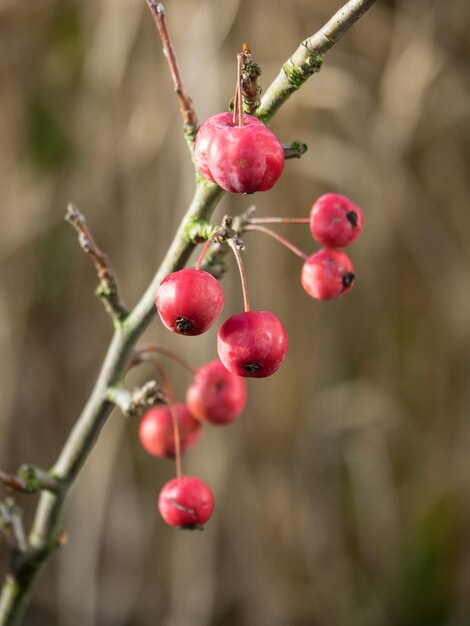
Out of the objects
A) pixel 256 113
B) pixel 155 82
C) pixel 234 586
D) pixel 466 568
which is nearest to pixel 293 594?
pixel 234 586

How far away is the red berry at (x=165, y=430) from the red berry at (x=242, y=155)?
0.33 m

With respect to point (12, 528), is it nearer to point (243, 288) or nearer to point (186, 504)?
point (186, 504)

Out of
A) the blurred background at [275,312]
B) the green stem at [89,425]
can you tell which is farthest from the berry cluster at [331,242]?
the blurred background at [275,312]

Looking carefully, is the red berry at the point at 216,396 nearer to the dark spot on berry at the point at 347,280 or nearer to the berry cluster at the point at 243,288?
the berry cluster at the point at 243,288

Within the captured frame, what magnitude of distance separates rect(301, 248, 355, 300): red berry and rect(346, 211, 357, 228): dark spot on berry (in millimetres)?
28

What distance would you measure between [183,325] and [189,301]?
0.02 metres

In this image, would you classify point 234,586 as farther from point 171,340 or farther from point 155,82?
point 155,82

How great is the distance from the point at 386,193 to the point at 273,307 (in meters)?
0.35

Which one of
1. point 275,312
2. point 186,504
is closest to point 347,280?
point 186,504

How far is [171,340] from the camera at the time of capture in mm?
1493

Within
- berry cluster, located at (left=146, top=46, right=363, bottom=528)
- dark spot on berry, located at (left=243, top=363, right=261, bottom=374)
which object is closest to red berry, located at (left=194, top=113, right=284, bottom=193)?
berry cluster, located at (left=146, top=46, right=363, bottom=528)

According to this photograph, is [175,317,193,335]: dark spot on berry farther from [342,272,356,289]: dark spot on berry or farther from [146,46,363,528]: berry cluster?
[342,272,356,289]: dark spot on berry

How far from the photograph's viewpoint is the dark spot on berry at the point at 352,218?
0.56 meters

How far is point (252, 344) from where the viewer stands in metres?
0.46
